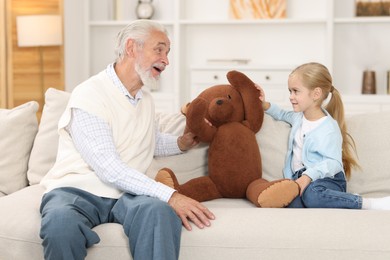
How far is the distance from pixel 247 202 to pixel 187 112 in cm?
41

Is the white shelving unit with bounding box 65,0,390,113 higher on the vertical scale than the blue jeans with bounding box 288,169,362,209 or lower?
higher

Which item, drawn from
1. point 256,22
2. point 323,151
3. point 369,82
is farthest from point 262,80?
point 323,151

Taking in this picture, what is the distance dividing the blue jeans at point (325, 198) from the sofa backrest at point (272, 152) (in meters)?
0.21

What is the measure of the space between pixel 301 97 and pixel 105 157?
0.79 m

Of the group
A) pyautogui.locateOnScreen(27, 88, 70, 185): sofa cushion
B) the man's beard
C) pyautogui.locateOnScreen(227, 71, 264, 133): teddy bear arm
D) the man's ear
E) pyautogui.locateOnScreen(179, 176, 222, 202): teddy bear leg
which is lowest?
pyautogui.locateOnScreen(179, 176, 222, 202): teddy bear leg

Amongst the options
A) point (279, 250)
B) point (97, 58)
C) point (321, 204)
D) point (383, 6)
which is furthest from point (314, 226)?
point (97, 58)

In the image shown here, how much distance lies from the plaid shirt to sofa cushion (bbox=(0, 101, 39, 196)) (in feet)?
1.51

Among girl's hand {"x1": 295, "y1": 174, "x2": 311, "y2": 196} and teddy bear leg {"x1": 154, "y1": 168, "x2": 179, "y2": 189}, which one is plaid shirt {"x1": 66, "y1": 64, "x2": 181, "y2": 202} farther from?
girl's hand {"x1": 295, "y1": 174, "x2": 311, "y2": 196}

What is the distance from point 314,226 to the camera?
7.55 ft

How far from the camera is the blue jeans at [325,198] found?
2576 millimetres

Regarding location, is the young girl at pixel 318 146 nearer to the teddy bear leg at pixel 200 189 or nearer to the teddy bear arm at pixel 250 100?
the teddy bear arm at pixel 250 100

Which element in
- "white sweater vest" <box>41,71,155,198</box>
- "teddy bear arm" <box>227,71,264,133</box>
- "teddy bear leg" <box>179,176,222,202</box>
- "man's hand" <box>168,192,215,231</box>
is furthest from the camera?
"teddy bear arm" <box>227,71,264,133</box>

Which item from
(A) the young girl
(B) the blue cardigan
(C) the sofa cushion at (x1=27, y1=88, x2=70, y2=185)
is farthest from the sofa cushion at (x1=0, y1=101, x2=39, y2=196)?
(B) the blue cardigan

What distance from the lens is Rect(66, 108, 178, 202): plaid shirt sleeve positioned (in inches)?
94.7
